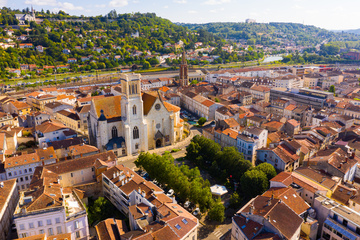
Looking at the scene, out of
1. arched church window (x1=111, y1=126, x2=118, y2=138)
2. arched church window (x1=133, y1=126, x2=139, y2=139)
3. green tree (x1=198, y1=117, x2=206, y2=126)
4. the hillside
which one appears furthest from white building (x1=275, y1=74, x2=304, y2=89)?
arched church window (x1=111, y1=126, x2=118, y2=138)

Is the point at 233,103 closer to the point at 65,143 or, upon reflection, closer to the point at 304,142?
the point at 304,142

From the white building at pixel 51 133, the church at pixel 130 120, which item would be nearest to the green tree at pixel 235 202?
the church at pixel 130 120

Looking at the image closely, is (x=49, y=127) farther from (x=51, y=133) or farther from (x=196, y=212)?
(x=196, y=212)

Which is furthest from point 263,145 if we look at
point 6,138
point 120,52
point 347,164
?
point 120,52

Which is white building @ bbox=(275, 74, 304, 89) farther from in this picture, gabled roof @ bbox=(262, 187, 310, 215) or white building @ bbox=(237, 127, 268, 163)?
gabled roof @ bbox=(262, 187, 310, 215)

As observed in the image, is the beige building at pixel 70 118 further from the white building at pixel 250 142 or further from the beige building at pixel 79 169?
the white building at pixel 250 142
